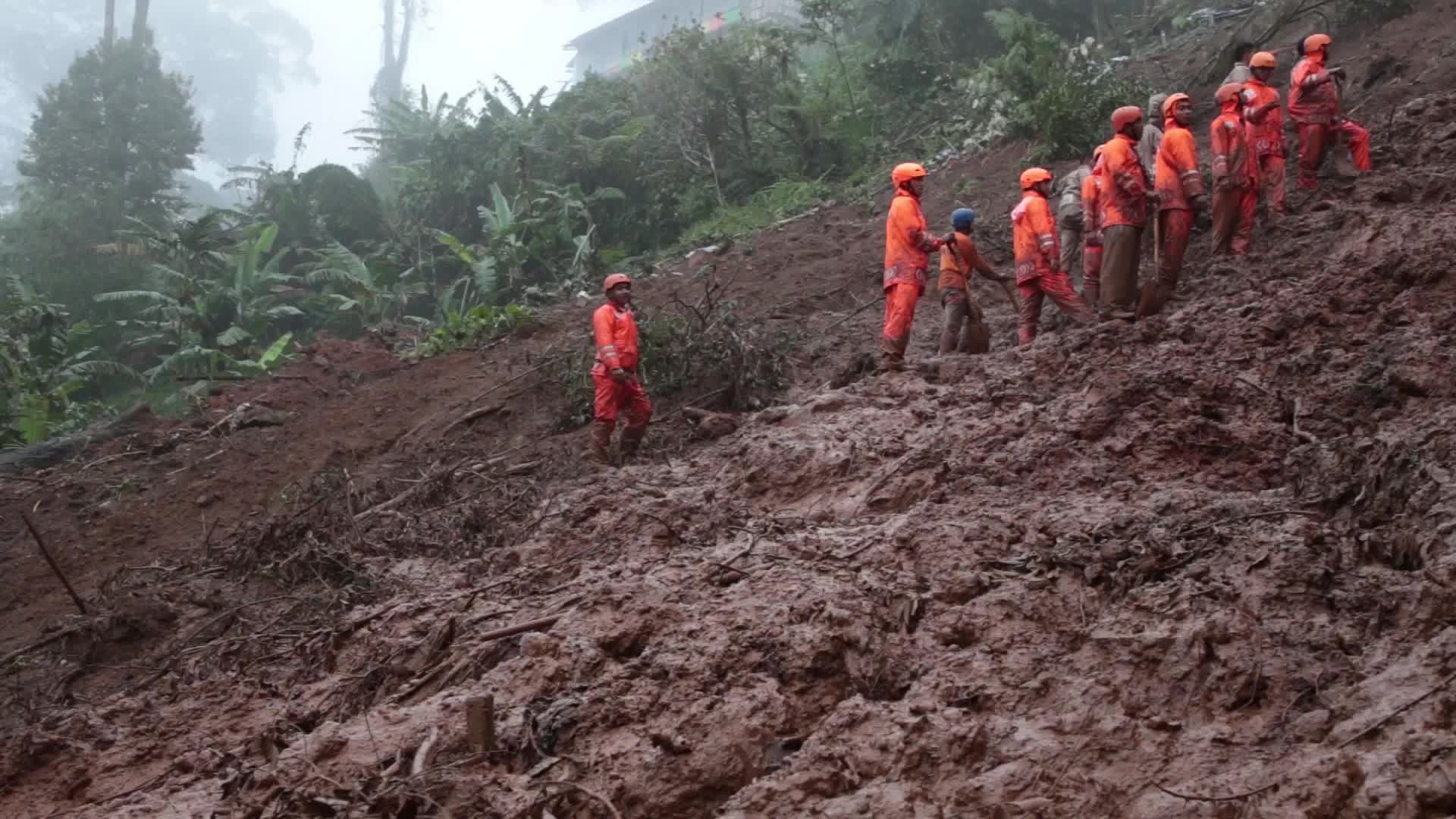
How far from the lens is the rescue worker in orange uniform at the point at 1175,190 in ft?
26.6

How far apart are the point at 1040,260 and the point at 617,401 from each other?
3.17 metres

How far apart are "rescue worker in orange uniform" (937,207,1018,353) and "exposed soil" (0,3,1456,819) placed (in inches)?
32.7

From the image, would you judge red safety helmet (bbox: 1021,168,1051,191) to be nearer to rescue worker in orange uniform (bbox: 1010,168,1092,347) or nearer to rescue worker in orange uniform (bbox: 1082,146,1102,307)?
rescue worker in orange uniform (bbox: 1010,168,1092,347)

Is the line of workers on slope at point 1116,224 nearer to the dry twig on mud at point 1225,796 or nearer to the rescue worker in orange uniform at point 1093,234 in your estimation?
the rescue worker in orange uniform at point 1093,234

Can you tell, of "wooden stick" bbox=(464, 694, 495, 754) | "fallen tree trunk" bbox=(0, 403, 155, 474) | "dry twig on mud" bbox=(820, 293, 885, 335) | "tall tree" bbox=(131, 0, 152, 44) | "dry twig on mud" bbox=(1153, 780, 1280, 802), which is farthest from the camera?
"tall tree" bbox=(131, 0, 152, 44)

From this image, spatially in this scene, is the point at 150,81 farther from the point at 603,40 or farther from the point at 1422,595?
the point at 1422,595

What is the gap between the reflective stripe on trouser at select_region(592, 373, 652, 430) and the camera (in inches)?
348

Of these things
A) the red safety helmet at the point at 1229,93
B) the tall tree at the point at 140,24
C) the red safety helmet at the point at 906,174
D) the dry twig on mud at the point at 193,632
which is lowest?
the dry twig on mud at the point at 193,632

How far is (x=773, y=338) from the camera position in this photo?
35.3 ft

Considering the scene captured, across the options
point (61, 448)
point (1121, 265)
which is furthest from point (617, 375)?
point (61, 448)

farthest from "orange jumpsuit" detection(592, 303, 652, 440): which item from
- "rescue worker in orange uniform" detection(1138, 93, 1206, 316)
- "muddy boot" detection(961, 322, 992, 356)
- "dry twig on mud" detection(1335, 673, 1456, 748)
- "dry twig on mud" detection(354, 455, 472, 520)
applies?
"dry twig on mud" detection(1335, 673, 1456, 748)

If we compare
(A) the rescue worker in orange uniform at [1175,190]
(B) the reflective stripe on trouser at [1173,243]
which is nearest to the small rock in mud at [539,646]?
(A) the rescue worker in orange uniform at [1175,190]

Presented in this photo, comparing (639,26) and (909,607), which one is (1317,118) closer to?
(909,607)

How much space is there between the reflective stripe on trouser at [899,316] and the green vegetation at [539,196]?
607 centimetres
